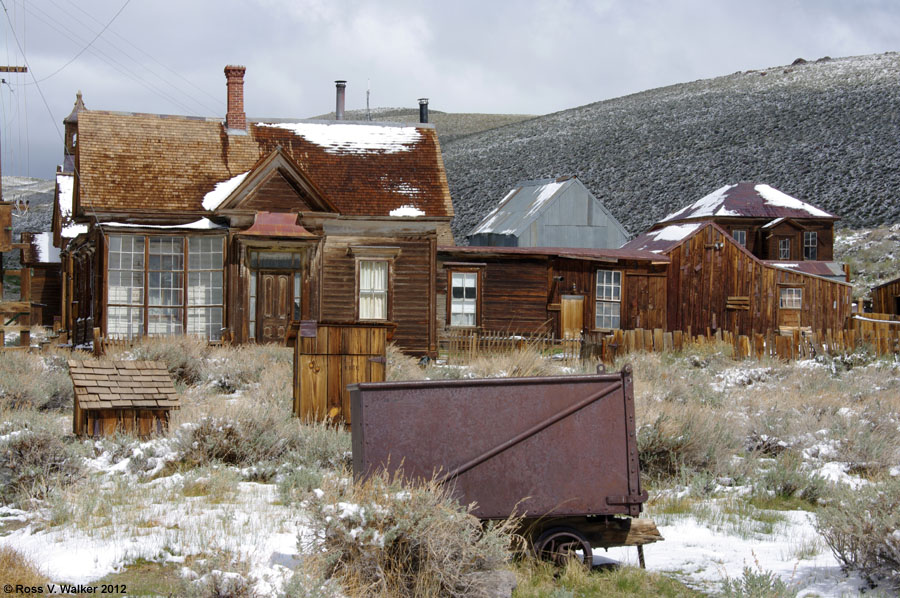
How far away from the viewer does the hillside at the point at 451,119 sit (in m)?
131

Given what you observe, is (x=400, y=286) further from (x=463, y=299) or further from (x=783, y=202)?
(x=783, y=202)

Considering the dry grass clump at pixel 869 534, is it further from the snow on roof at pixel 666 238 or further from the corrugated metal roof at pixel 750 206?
the corrugated metal roof at pixel 750 206

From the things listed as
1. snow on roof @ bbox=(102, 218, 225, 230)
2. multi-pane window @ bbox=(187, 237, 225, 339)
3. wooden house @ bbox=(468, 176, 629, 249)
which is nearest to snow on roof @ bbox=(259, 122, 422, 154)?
snow on roof @ bbox=(102, 218, 225, 230)

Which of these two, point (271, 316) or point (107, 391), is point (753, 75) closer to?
point (271, 316)

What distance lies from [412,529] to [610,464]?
1.72 m

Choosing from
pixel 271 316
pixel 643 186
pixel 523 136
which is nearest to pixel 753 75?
pixel 523 136

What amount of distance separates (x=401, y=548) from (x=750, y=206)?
37.2m

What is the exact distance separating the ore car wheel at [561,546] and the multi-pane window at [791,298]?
73.6ft

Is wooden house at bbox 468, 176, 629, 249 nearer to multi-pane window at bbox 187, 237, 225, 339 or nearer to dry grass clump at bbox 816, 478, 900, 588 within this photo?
multi-pane window at bbox 187, 237, 225, 339

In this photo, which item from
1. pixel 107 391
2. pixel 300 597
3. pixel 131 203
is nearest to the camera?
pixel 300 597

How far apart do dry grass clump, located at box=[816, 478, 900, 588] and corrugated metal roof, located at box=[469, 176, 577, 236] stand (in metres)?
30.3

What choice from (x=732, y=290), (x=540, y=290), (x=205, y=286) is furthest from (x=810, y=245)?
(x=205, y=286)

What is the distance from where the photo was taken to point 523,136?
101m

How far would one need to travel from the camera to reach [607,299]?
80.9ft
